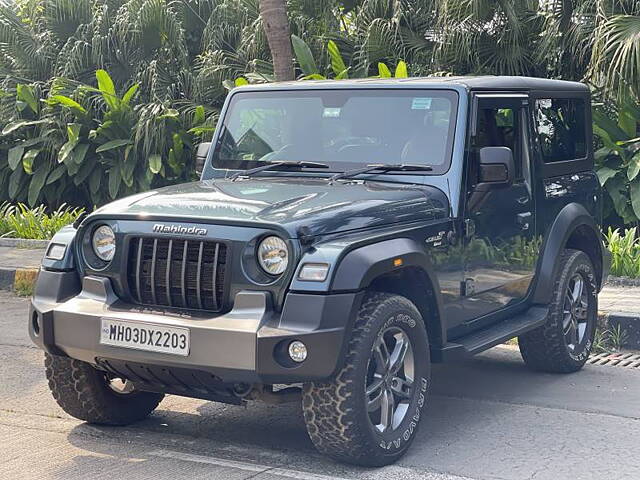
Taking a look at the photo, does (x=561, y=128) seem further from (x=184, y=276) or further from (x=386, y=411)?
(x=184, y=276)

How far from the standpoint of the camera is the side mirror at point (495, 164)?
574cm

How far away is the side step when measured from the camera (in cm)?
555

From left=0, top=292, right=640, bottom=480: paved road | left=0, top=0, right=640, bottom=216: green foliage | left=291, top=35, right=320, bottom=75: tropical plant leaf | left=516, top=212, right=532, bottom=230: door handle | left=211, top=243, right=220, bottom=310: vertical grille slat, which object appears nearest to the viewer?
left=211, top=243, right=220, bottom=310: vertical grille slat

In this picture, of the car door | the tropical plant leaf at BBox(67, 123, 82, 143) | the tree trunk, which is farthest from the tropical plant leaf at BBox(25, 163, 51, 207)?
the car door

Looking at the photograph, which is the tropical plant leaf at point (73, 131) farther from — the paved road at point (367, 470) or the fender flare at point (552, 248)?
the fender flare at point (552, 248)

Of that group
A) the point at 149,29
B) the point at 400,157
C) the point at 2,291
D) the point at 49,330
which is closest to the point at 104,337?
the point at 49,330

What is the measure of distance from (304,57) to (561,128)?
645cm

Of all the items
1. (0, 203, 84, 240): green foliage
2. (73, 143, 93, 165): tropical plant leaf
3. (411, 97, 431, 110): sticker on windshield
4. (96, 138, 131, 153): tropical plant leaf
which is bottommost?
(0, 203, 84, 240): green foliage

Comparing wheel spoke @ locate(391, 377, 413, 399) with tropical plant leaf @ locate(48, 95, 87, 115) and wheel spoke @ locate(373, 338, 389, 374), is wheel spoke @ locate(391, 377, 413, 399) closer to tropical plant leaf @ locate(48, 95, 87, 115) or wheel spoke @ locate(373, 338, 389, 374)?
wheel spoke @ locate(373, 338, 389, 374)

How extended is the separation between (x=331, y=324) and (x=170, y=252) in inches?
34.8

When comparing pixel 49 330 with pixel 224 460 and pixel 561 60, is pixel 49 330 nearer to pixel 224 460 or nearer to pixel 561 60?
pixel 224 460

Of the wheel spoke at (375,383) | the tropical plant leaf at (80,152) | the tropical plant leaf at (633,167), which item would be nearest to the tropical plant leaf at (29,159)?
the tropical plant leaf at (80,152)

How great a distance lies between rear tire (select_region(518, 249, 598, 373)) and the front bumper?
2.35 metres

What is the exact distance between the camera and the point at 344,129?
241 inches
